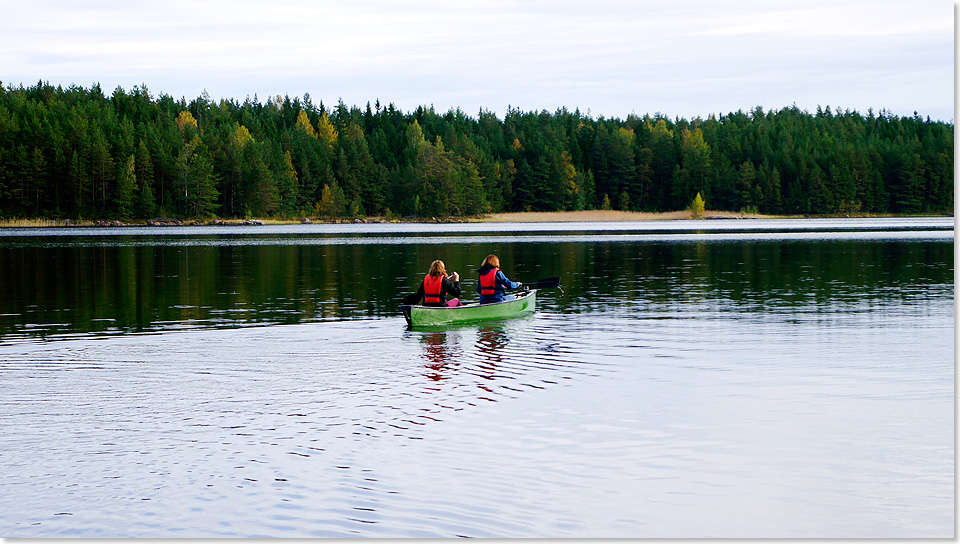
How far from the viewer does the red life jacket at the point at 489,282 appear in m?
28.8

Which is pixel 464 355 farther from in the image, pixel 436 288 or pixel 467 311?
pixel 467 311

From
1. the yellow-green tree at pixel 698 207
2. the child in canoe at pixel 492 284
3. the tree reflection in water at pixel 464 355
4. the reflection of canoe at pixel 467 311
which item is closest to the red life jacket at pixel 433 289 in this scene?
the reflection of canoe at pixel 467 311

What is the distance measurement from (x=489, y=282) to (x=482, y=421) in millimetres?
13970

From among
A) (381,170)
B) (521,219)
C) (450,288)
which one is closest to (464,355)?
(450,288)

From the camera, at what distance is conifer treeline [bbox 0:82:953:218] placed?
14475 centimetres

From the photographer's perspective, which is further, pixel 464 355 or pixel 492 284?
pixel 492 284

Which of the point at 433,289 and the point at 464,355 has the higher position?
the point at 433,289

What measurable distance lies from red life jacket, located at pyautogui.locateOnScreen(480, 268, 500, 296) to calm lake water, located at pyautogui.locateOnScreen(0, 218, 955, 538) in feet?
5.33

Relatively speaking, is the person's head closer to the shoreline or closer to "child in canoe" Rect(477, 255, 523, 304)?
"child in canoe" Rect(477, 255, 523, 304)

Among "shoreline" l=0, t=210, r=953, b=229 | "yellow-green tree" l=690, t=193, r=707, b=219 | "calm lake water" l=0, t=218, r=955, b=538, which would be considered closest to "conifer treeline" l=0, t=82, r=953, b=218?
"shoreline" l=0, t=210, r=953, b=229

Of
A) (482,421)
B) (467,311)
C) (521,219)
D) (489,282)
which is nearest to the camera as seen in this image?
(482,421)

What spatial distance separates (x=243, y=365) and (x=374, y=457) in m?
8.27

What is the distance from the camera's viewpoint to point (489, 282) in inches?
1138

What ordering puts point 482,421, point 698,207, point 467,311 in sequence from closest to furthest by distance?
1. point 482,421
2. point 467,311
3. point 698,207
